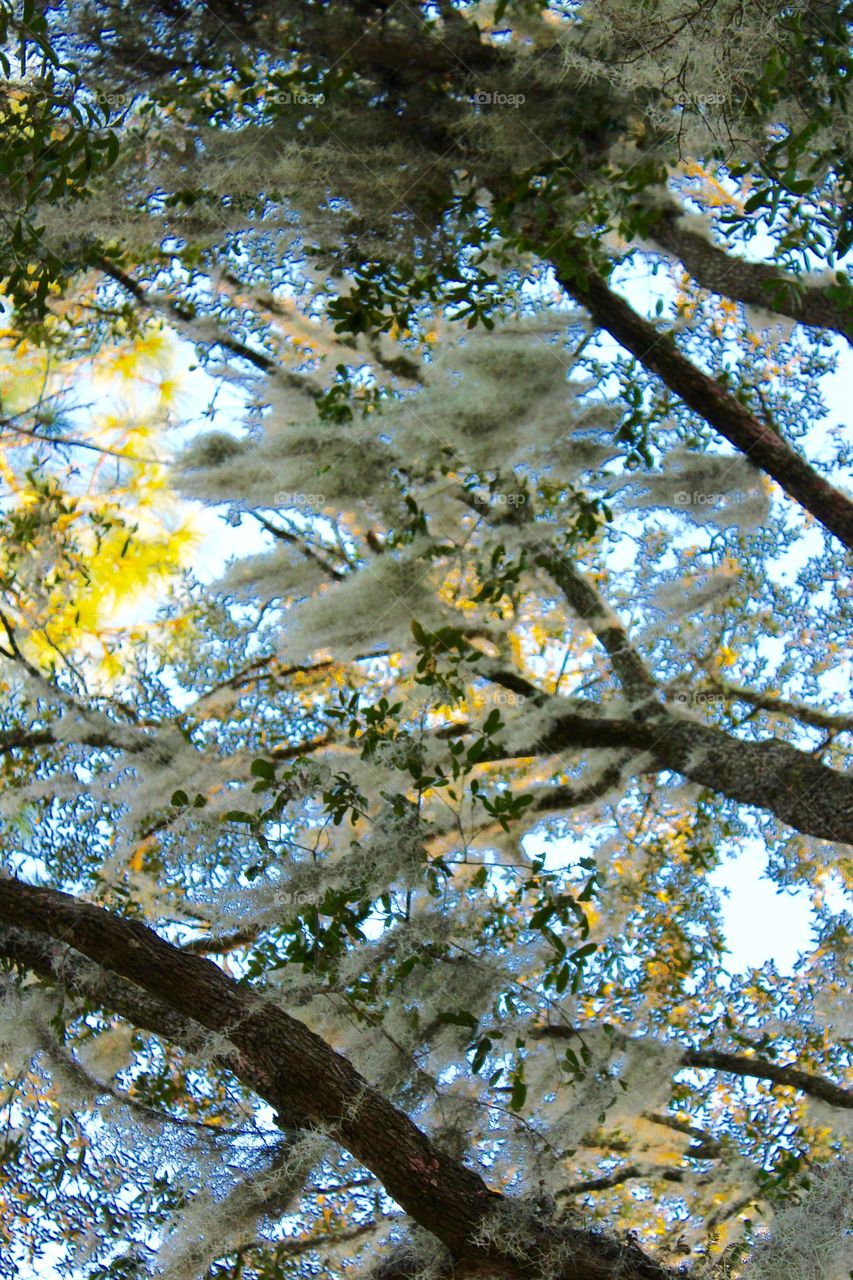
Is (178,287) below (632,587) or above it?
above

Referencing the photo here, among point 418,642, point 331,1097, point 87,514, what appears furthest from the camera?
point 87,514

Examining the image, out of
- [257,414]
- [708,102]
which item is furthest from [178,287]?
[708,102]

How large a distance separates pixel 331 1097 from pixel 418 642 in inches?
45.8

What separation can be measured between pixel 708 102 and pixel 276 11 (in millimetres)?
1548

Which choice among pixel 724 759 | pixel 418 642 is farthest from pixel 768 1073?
pixel 418 642

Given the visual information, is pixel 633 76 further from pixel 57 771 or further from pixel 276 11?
A: pixel 57 771

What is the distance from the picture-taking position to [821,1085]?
3246 millimetres

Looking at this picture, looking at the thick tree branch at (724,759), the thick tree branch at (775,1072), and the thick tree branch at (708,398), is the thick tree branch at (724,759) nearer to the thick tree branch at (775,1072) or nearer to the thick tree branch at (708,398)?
the thick tree branch at (708,398)

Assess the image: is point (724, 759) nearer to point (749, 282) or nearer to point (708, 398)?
point (708, 398)

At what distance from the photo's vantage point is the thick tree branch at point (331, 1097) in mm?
2172

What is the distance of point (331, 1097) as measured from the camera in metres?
2.23

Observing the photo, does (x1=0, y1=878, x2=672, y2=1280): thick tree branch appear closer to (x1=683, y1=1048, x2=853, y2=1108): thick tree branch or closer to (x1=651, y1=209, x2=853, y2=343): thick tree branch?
(x1=683, y1=1048, x2=853, y2=1108): thick tree branch

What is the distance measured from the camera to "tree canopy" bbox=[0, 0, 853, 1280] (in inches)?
103

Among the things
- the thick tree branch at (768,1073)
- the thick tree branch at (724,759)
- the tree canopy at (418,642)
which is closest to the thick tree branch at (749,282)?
the tree canopy at (418,642)
